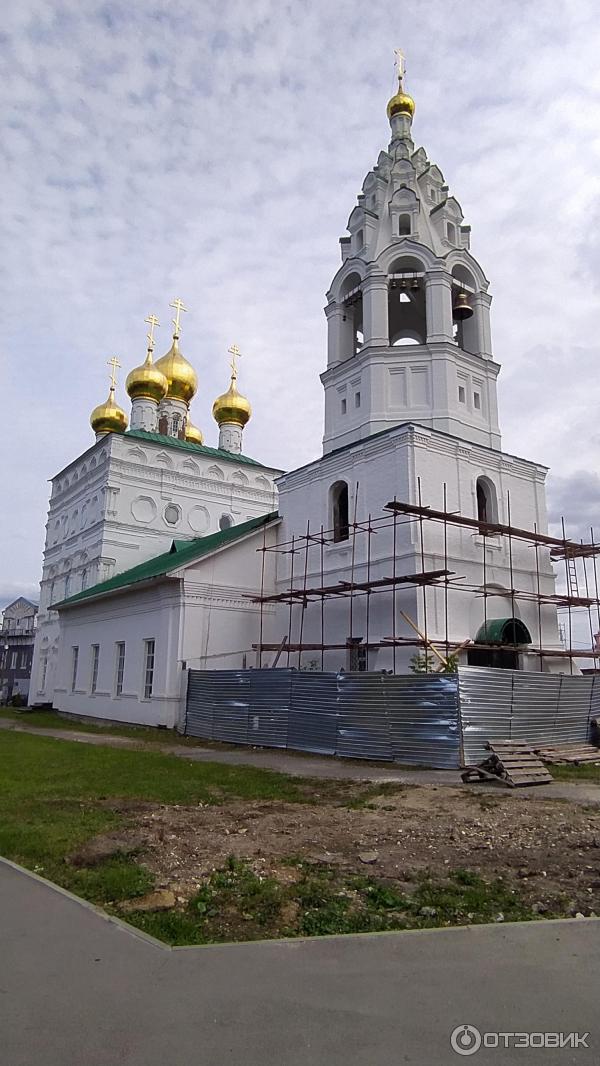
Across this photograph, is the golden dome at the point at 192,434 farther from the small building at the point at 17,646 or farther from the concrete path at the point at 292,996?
the concrete path at the point at 292,996

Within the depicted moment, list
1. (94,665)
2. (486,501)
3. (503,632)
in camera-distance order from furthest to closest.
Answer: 1. (94,665)
2. (486,501)
3. (503,632)

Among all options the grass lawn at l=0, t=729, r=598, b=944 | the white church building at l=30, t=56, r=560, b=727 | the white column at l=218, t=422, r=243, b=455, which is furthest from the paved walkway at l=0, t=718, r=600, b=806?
the white column at l=218, t=422, r=243, b=455

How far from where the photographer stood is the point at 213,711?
1806 cm

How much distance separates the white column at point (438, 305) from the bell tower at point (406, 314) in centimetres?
3

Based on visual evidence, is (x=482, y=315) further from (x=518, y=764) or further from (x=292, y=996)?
(x=292, y=996)

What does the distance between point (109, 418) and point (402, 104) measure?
23442 mm

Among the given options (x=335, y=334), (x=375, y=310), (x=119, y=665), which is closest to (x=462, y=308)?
(x=375, y=310)

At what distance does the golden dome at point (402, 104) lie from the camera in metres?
23.8

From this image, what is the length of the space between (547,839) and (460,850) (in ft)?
3.35

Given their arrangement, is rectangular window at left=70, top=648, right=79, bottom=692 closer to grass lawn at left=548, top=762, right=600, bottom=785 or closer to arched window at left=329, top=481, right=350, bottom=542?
arched window at left=329, top=481, right=350, bottom=542

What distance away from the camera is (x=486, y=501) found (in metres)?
20.0

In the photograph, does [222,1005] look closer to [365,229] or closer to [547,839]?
[547,839]

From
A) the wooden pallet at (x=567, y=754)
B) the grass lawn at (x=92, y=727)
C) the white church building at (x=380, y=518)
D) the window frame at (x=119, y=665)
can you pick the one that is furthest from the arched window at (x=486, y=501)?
the window frame at (x=119, y=665)

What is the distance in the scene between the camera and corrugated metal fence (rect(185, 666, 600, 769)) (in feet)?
40.3
